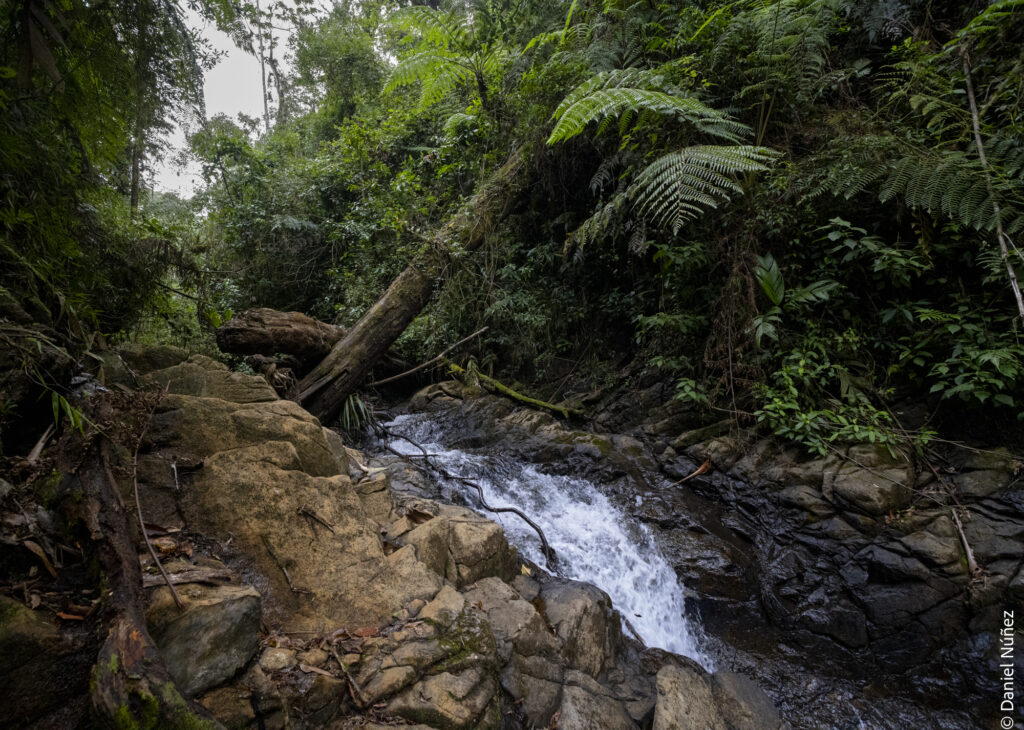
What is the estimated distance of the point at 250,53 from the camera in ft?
9.54

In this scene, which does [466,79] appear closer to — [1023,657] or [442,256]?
[442,256]

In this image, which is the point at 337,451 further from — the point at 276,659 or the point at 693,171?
the point at 693,171

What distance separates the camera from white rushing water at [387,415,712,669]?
3209 mm

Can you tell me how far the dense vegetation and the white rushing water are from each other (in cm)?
163

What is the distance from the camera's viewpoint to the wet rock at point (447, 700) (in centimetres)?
158

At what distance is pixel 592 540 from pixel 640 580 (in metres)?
0.50

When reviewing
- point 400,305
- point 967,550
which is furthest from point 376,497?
point 967,550

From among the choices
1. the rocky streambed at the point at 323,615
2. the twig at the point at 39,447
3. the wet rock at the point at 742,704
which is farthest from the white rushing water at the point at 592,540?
the twig at the point at 39,447

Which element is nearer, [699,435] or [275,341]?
[699,435]

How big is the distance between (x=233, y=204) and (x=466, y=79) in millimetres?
5278

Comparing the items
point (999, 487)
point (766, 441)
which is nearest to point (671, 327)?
point (766, 441)

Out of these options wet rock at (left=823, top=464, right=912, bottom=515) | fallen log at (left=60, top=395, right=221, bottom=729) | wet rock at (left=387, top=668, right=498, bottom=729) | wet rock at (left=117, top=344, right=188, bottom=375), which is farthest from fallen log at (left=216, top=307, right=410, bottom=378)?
wet rock at (left=823, top=464, right=912, bottom=515)

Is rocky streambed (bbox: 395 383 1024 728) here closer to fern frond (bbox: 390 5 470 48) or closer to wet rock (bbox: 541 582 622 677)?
wet rock (bbox: 541 582 622 677)

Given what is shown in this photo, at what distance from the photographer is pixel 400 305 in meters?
5.35
